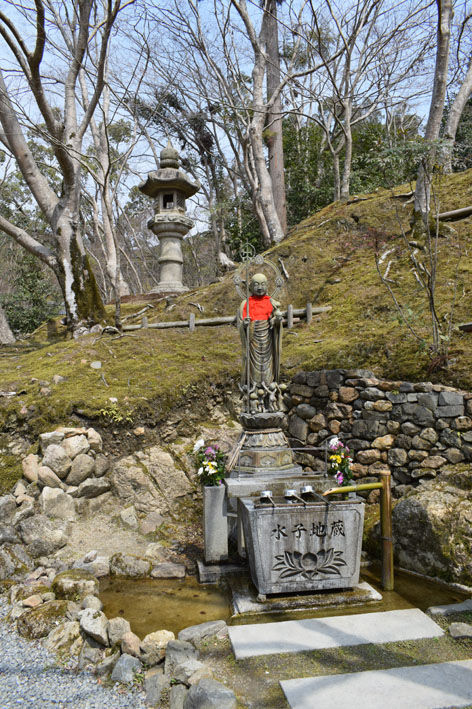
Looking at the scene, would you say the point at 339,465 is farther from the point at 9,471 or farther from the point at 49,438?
the point at 9,471

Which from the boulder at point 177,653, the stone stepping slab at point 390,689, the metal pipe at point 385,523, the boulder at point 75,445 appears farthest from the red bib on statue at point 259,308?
the stone stepping slab at point 390,689

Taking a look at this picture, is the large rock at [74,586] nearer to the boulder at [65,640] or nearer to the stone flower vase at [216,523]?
the boulder at [65,640]

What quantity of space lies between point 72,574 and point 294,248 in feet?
36.7

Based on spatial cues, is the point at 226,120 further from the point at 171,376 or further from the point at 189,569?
the point at 189,569

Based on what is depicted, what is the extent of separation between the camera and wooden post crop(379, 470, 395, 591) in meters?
4.98

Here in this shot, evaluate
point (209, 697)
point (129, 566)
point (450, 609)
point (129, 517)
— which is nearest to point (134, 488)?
point (129, 517)

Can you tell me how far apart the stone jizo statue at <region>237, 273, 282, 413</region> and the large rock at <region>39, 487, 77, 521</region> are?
3.04 meters

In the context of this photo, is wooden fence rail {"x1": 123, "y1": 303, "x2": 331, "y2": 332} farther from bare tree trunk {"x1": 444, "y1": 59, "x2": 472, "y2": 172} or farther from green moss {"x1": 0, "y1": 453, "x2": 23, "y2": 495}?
bare tree trunk {"x1": 444, "y1": 59, "x2": 472, "y2": 172}

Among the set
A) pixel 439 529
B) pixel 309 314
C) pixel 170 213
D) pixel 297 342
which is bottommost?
pixel 439 529

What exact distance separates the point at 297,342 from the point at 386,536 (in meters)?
5.40

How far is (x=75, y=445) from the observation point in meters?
6.97

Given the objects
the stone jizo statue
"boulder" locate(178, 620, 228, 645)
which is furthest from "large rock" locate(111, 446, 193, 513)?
"boulder" locate(178, 620, 228, 645)

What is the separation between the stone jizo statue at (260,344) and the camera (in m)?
6.20

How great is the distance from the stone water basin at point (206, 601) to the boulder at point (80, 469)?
188cm
